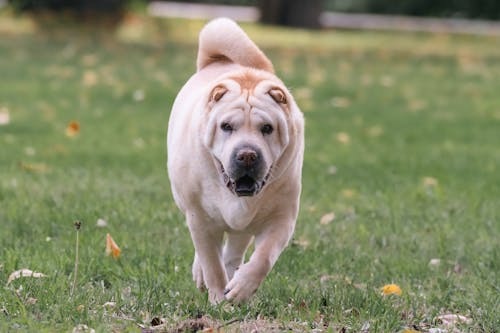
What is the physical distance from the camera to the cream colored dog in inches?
154

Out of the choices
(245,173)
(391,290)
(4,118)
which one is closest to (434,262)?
(391,290)

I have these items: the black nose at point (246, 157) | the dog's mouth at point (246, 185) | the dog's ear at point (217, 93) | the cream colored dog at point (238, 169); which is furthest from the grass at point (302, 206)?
the dog's ear at point (217, 93)

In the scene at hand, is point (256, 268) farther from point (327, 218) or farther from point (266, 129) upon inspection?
point (327, 218)

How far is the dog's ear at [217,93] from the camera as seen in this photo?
4031mm

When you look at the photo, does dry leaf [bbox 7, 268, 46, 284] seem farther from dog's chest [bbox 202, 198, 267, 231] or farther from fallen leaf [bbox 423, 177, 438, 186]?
fallen leaf [bbox 423, 177, 438, 186]

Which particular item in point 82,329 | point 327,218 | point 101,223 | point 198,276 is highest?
point 82,329

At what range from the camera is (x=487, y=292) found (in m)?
4.70

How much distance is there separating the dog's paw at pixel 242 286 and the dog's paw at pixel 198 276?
49cm

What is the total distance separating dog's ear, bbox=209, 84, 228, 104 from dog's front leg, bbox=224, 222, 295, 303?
605mm

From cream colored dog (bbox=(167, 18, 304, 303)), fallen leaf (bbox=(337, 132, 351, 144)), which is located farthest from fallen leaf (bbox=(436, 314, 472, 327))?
fallen leaf (bbox=(337, 132, 351, 144))

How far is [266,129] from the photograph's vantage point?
3.95m

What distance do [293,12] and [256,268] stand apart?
66.4 ft

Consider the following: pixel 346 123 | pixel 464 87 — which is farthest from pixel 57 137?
pixel 464 87

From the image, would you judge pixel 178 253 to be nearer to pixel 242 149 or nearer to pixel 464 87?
pixel 242 149
